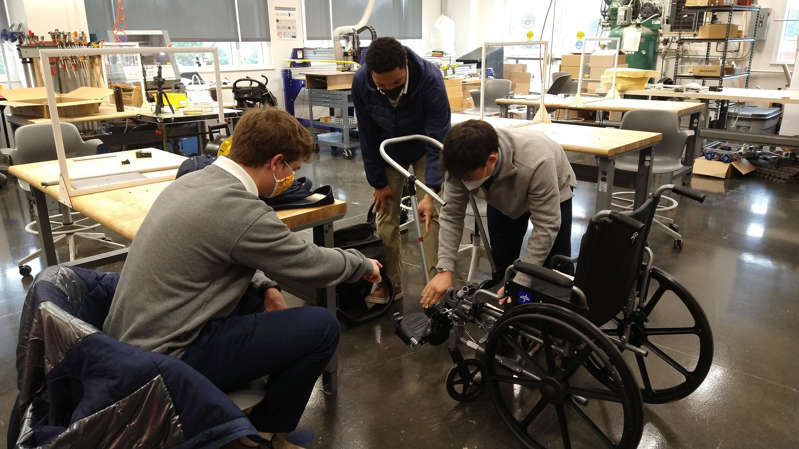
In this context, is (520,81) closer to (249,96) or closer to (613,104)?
(613,104)

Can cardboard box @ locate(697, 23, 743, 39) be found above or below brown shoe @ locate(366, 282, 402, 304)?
above

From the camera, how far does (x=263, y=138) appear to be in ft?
4.63

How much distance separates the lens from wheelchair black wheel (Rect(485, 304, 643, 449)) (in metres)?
1.50

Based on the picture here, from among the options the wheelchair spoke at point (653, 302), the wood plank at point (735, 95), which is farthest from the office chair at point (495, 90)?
the wheelchair spoke at point (653, 302)

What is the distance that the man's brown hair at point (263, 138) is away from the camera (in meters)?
1.42

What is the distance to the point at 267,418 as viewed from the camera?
150 cm

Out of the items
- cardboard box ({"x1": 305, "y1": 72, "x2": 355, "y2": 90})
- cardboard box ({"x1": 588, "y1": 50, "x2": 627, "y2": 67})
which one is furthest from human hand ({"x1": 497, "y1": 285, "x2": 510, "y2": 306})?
cardboard box ({"x1": 588, "y1": 50, "x2": 627, "y2": 67})

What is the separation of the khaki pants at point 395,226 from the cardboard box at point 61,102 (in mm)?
2824

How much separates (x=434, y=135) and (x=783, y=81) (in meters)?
7.48

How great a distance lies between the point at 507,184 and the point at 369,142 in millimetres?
936

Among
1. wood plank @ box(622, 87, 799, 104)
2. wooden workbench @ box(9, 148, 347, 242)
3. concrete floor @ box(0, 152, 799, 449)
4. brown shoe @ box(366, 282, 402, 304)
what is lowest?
concrete floor @ box(0, 152, 799, 449)

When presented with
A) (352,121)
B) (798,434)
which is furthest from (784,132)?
(798,434)

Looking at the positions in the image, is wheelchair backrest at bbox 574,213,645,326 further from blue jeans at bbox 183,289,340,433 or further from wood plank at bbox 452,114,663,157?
wood plank at bbox 452,114,663,157

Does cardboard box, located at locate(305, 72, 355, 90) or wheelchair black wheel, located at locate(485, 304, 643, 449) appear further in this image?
cardboard box, located at locate(305, 72, 355, 90)
